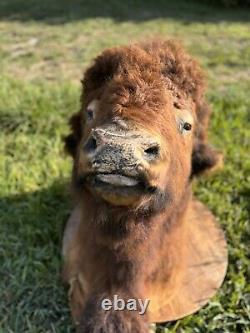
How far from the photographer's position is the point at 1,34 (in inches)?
237

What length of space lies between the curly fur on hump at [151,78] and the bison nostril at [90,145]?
9.1 inches

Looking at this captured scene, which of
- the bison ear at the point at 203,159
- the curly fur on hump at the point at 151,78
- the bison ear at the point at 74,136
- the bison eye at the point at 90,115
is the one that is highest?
the curly fur on hump at the point at 151,78

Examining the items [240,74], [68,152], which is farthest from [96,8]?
[68,152]

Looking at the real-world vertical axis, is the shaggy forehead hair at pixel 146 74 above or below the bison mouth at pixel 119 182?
above

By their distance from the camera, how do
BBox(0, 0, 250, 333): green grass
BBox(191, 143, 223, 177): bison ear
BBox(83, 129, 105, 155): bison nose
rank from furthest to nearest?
1. BBox(0, 0, 250, 333): green grass
2. BBox(191, 143, 223, 177): bison ear
3. BBox(83, 129, 105, 155): bison nose

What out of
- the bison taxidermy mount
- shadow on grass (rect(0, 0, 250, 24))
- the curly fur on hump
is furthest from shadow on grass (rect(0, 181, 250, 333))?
shadow on grass (rect(0, 0, 250, 24))

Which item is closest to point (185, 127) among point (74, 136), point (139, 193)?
point (139, 193)

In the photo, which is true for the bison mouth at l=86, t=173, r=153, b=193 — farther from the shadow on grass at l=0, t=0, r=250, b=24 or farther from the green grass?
the shadow on grass at l=0, t=0, r=250, b=24

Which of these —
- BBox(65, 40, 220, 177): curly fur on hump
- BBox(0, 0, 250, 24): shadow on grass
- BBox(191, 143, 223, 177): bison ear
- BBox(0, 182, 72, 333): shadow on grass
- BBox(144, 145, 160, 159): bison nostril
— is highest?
BBox(0, 0, 250, 24): shadow on grass

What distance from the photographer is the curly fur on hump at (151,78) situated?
1914 mm

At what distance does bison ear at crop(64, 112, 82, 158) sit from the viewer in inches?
101

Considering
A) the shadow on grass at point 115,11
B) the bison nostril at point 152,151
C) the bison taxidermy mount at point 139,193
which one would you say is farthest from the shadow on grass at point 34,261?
the shadow on grass at point 115,11

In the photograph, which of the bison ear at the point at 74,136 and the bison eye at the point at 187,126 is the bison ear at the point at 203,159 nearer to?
the bison eye at the point at 187,126

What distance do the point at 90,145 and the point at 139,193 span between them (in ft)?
0.80
